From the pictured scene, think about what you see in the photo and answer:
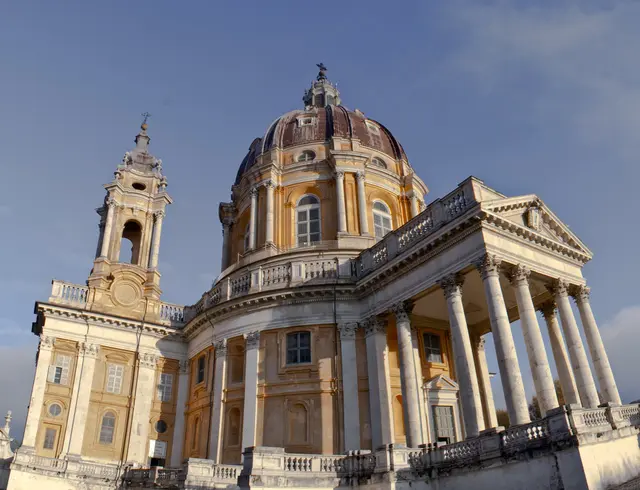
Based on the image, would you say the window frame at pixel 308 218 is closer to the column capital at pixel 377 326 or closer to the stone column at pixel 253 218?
the stone column at pixel 253 218

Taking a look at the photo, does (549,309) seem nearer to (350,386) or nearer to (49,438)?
(350,386)

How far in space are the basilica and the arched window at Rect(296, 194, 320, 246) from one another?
0.08 meters

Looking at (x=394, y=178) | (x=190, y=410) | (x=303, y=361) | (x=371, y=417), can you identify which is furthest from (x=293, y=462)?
(x=394, y=178)

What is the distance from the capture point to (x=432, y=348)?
976 inches

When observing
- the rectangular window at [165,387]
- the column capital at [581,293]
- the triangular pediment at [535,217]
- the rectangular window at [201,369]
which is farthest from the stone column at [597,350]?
the rectangular window at [165,387]

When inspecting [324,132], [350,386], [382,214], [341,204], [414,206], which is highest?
[324,132]

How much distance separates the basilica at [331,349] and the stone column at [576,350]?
0.07 m

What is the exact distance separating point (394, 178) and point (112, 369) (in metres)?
18.9

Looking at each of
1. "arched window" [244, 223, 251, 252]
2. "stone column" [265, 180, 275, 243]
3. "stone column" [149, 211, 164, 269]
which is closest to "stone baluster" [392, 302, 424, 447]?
"stone column" [265, 180, 275, 243]

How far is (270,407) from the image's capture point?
23.6 meters

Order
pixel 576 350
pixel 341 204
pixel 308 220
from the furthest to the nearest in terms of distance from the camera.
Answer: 1. pixel 308 220
2. pixel 341 204
3. pixel 576 350

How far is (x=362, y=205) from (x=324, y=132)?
6.47 m

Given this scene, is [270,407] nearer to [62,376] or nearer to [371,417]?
[371,417]

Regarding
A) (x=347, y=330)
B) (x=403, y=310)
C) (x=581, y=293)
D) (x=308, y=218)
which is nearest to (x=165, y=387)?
(x=347, y=330)
